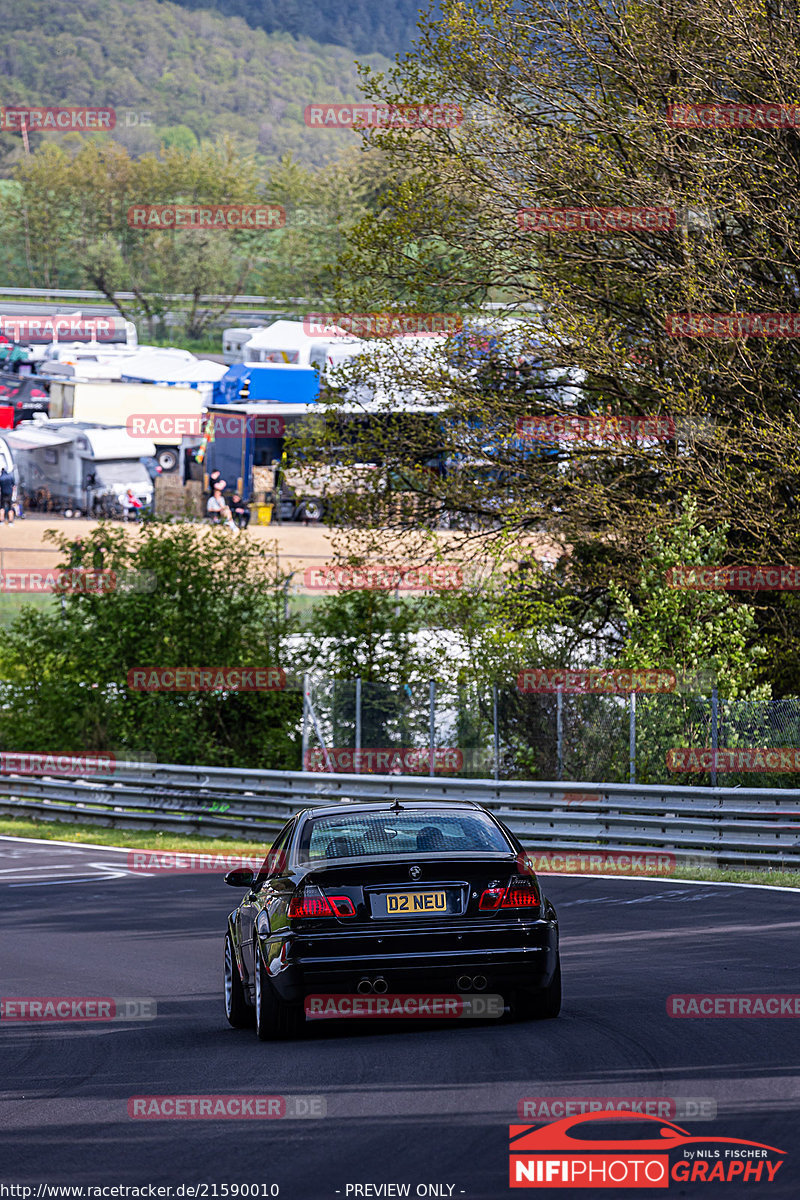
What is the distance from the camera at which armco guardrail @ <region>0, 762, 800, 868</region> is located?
1714cm

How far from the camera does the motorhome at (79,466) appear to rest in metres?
50.6

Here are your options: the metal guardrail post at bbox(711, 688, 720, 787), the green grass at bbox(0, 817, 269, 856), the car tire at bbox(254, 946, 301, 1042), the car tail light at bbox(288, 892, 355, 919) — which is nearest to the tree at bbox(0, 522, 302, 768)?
the green grass at bbox(0, 817, 269, 856)

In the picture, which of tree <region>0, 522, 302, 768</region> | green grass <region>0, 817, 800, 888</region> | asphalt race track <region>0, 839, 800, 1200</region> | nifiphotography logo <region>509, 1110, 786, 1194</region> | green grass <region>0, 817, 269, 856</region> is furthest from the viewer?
tree <region>0, 522, 302, 768</region>

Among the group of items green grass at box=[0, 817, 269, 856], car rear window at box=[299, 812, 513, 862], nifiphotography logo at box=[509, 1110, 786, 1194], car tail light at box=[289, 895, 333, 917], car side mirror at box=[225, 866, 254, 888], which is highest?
car rear window at box=[299, 812, 513, 862]

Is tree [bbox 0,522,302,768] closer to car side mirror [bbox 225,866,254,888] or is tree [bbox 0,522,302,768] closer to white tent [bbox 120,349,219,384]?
car side mirror [bbox 225,866,254,888]

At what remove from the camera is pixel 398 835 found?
28.0 feet

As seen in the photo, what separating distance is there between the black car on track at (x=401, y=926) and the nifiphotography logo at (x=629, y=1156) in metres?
2.02

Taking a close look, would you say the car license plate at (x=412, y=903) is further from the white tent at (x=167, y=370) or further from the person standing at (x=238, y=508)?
the white tent at (x=167, y=370)

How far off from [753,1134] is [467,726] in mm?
15446

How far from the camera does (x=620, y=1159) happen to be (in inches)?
220

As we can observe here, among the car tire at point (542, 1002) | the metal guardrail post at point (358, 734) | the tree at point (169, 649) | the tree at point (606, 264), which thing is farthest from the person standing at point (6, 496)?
the car tire at point (542, 1002)

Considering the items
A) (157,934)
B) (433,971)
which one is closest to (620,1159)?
(433,971)

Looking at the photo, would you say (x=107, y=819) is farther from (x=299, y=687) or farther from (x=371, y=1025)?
(x=371, y=1025)

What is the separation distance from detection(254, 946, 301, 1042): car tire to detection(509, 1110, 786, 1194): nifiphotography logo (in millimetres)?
2397
